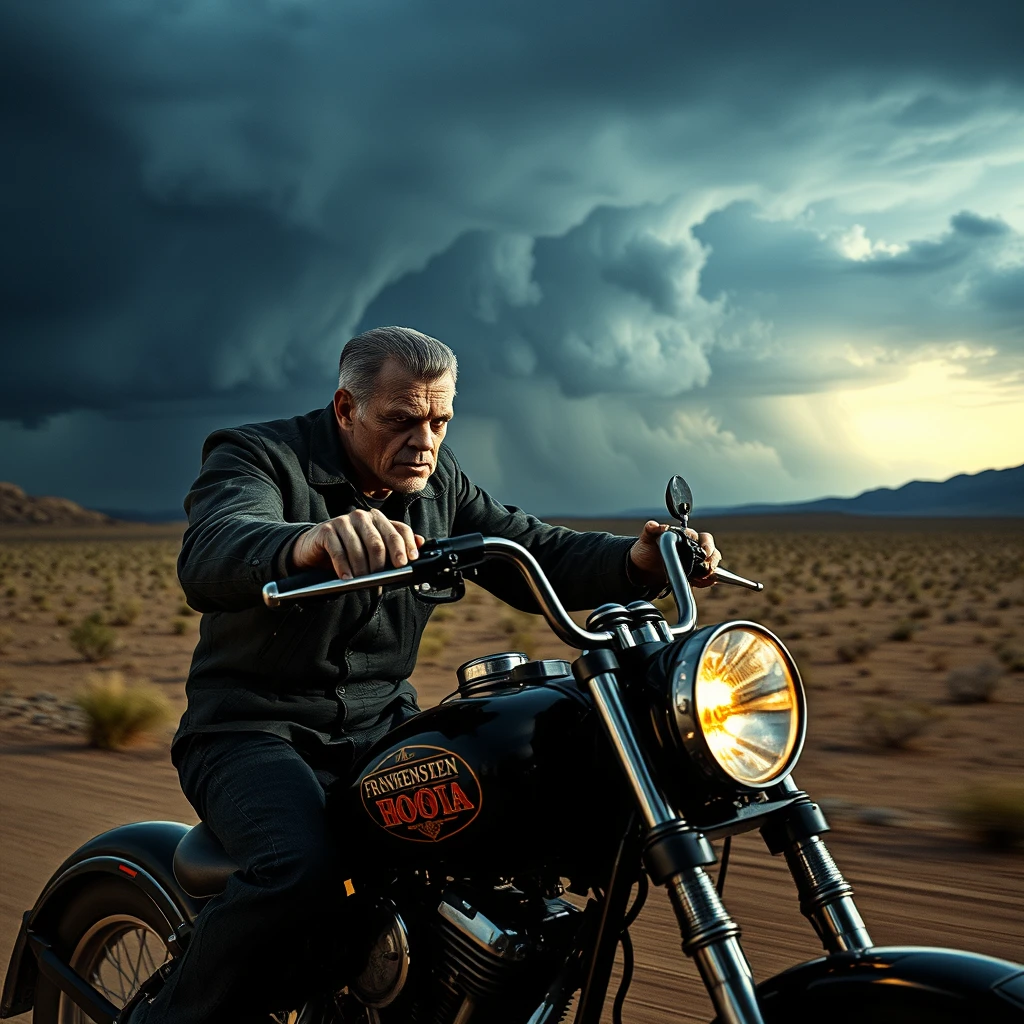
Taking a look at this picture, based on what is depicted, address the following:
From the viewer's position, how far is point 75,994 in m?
3.35

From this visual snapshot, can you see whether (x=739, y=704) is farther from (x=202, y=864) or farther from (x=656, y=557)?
(x=202, y=864)

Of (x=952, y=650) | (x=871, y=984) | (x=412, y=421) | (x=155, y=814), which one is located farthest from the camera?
(x=952, y=650)

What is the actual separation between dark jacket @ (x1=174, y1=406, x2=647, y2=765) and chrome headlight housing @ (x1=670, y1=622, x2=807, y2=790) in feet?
2.80

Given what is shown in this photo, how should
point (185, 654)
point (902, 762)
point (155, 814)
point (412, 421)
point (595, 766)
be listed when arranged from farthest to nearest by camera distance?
point (185, 654) → point (902, 762) → point (155, 814) → point (412, 421) → point (595, 766)

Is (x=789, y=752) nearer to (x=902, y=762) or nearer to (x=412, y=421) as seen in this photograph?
(x=412, y=421)

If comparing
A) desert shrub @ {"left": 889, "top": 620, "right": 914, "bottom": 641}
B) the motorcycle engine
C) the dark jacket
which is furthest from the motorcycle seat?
desert shrub @ {"left": 889, "top": 620, "right": 914, "bottom": 641}

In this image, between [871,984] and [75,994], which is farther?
[75,994]

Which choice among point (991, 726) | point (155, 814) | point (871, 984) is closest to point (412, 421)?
point (871, 984)

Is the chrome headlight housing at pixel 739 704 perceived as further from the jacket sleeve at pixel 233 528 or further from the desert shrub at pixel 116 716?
the desert shrub at pixel 116 716

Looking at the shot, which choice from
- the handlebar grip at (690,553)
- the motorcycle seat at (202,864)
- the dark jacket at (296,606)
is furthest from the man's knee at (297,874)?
the handlebar grip at (690,553)

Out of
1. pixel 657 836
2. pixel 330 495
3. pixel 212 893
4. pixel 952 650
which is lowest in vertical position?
pixel 952 650

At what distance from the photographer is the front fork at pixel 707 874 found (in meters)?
1.95

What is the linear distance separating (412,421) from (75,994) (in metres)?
1.88

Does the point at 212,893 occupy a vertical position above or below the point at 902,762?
above
